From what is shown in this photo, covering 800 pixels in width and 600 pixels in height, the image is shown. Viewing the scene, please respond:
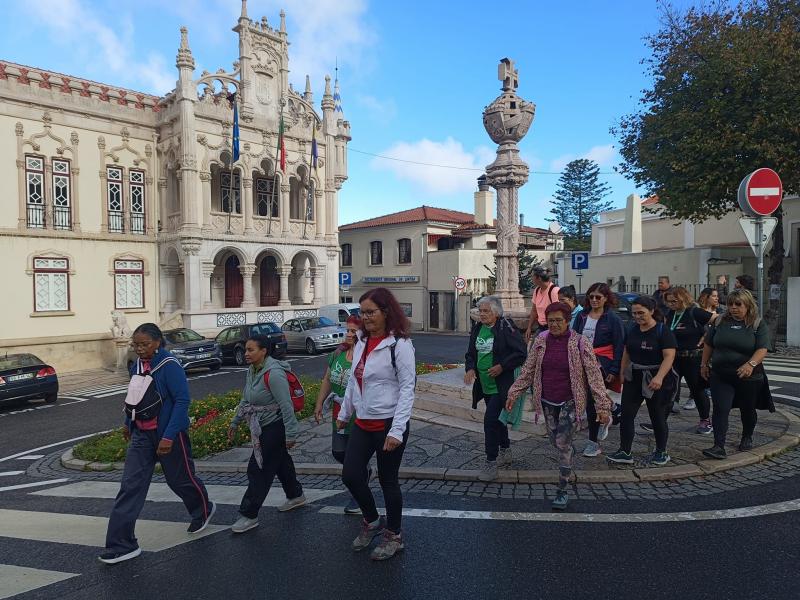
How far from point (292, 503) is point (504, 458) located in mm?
2169

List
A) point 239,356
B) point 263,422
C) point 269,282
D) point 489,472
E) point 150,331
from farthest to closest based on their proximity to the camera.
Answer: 1. point 269,282
2. point 239,356
3. point 489,472
4. point 263,422
5. point 150,331

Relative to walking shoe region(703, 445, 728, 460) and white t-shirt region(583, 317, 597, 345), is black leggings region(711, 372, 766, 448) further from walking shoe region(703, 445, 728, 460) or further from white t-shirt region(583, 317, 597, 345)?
white t-shirt region(583, 317, 597, 345)

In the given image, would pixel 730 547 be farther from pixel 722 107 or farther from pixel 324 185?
pixel 324 185

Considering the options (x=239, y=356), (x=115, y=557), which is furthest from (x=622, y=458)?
(x=239, y=356)

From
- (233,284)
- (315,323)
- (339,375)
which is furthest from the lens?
(233,284)

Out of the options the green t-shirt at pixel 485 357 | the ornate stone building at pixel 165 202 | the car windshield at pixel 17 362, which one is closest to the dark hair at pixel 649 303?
the green t-shirt at pixel 485 357

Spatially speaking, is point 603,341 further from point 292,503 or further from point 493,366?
point 292,503

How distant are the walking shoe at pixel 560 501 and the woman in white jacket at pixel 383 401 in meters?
1.49

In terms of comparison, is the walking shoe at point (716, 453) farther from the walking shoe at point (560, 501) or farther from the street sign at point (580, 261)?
the street sign at point (580, 261)

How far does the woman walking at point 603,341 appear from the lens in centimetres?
596

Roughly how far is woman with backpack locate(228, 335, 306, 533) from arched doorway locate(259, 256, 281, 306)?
25.9 metres

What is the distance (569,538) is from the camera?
4.20 metres

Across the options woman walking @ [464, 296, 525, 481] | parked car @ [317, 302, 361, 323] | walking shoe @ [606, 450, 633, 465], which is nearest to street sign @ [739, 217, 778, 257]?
walking shoe @ [606, 450, 633, 465]

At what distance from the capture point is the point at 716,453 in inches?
228
